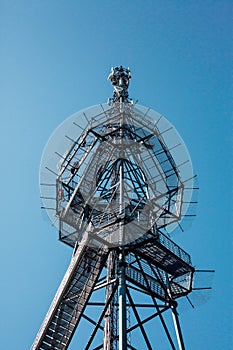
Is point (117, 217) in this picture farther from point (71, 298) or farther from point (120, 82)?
point (120, 82)

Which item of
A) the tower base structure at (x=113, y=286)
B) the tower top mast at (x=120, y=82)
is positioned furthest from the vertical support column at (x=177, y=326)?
the tower top mast at (x=120, y=82)

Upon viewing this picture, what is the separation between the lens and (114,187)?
73.1 ft

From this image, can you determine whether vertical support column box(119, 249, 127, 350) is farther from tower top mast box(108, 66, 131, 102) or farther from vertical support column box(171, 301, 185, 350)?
tower top mast box(108, 66, 131, 102)

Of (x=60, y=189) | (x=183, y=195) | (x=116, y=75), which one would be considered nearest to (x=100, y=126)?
(x=60, y=189)

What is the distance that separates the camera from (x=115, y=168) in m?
23.4

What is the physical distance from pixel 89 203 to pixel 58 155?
266 centimetres

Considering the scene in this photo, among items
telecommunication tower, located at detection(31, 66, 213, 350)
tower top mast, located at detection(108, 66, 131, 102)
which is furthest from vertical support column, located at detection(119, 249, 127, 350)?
tower top mast, located at detection(108, 66, 131, 102)

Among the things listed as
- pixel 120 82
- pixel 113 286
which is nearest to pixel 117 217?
pixel 113 286

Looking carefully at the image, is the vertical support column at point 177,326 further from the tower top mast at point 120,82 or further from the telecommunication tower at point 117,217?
the tower top mast at point 120,82

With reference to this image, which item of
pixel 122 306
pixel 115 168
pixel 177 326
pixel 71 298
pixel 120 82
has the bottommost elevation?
pixel 122 306

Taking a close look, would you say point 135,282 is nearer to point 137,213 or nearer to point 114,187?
point 137,213

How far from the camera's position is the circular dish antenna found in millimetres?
21484

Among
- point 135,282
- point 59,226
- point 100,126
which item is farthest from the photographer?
point 100,126

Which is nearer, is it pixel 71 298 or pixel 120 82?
pixel 71 298
